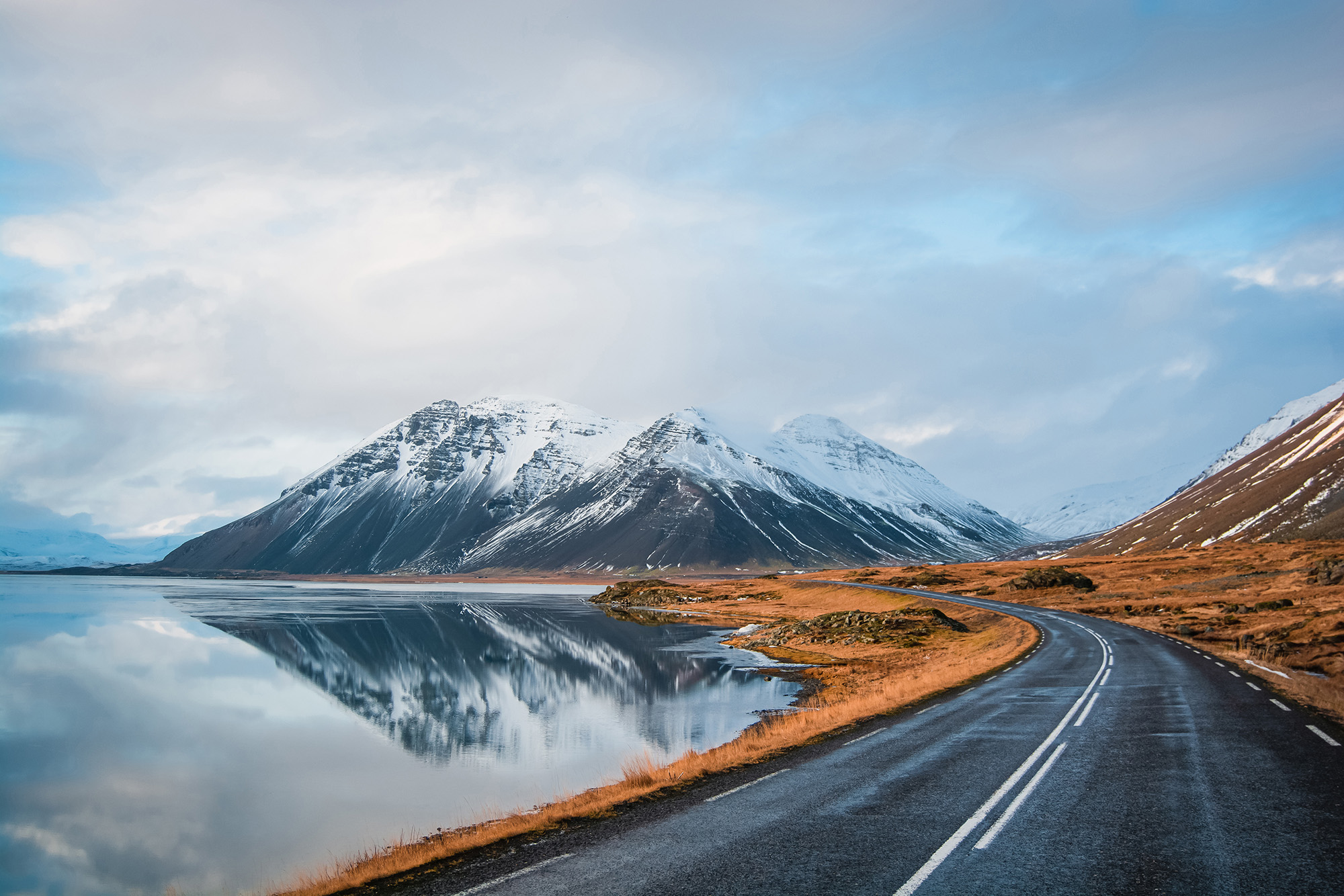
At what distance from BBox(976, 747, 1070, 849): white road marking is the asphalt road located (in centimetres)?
6

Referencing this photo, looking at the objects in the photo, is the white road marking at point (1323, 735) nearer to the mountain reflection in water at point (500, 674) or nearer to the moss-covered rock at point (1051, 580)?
the mountain reflection in water at point (500, 674)

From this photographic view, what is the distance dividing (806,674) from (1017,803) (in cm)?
3817

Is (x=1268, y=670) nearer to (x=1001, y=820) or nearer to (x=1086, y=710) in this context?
(x=1086, y=710)

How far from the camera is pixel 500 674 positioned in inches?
2286

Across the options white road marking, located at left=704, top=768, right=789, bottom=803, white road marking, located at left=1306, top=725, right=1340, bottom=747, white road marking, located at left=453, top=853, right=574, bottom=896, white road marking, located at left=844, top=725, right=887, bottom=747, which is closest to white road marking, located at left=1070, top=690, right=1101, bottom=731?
white road marking, located at left=1306, top=725, right=1340, bottom=747

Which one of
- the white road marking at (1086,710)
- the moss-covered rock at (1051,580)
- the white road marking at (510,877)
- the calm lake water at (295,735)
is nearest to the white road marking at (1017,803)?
the white road marking at (1086,710)

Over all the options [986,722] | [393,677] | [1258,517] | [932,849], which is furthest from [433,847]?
[1258,517]

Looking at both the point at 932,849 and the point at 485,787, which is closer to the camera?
the point at 932,849

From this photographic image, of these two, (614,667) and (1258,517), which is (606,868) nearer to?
(614,667)

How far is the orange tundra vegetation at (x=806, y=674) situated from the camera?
15.5 m

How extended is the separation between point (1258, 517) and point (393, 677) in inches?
7816

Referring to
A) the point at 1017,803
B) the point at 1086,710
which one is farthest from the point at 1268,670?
the point at 1017,803

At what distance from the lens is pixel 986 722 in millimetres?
22906

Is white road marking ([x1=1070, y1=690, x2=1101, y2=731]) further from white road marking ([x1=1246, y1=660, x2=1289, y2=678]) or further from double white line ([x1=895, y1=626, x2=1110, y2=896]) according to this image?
white road marking ([x1=1246, y1=660, x2=1289, y2=678])
